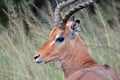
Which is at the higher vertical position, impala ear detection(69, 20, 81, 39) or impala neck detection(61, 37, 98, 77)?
impala ear detection(69, 20, 81, 39)

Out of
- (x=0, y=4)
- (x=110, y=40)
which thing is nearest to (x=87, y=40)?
(x=110, y=40)

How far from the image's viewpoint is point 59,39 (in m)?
6.77

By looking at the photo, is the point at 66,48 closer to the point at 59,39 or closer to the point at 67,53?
the point at 67,53

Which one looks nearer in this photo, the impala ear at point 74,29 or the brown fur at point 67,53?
the brown fur at point 67,53

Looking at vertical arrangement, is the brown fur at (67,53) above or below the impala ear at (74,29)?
below

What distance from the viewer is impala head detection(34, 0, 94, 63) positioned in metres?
6.71

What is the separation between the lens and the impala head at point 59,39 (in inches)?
264

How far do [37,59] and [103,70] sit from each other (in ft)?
3.44

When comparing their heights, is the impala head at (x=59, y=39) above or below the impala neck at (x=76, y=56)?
above

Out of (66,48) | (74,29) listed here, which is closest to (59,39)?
(66,48)

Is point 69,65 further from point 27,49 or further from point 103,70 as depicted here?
point 27,49

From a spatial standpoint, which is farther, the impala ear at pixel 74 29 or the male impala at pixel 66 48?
the impala ear at pixel 74 29

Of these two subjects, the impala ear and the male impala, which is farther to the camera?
the impala ear

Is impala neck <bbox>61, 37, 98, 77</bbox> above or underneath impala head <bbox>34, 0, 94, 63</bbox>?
underneath
